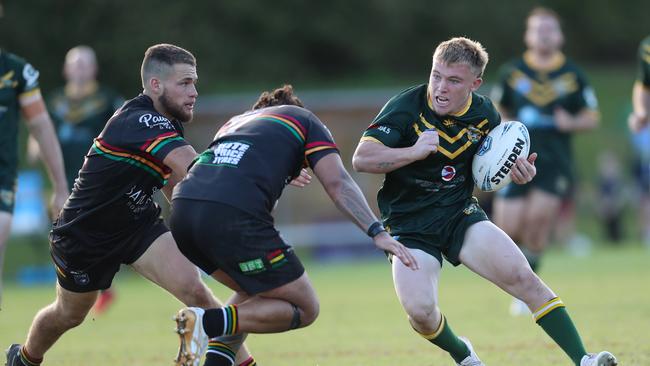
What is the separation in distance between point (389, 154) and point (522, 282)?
1089mm

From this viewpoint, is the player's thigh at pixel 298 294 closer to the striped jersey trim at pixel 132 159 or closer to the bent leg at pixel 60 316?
the striped jersey trim at pixel 132 159

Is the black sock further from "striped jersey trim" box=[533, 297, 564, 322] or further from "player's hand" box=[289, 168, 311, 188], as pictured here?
"striped jersey trim" box=[533, 297, 564, 322]

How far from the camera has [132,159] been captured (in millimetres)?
6445

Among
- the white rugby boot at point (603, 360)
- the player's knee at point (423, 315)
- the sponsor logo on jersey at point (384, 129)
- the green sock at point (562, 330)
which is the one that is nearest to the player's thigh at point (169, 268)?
the player's knee at point (423, 315)

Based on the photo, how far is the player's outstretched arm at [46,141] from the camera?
8258 millimetres

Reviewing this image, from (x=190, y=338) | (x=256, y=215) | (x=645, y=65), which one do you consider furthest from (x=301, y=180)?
(x=645, y=65)

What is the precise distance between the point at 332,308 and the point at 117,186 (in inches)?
241

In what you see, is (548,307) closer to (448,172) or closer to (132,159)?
(448,172)

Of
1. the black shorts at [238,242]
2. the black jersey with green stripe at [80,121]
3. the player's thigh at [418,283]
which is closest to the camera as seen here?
the black shorts at [238,242]

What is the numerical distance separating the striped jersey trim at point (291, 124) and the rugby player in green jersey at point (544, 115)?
5.94 metres

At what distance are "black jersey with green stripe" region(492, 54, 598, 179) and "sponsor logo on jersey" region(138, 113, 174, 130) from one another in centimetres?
623

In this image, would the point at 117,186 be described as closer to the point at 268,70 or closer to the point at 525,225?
the point at 525,225

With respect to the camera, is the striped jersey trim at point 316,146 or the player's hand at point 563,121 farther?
the player's hand at point 563,121

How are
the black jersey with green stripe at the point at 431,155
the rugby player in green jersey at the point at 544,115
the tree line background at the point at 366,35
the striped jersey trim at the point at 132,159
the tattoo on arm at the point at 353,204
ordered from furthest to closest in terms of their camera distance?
A: the tree line background at the point at 366,35 → the rugby player in green jersey at the point at 544,115 → the black jersey with green stripe at the point at 431,155 → the striped jersey trim at the point at 132,159 → the tattoo on arm at the point at 353,204
